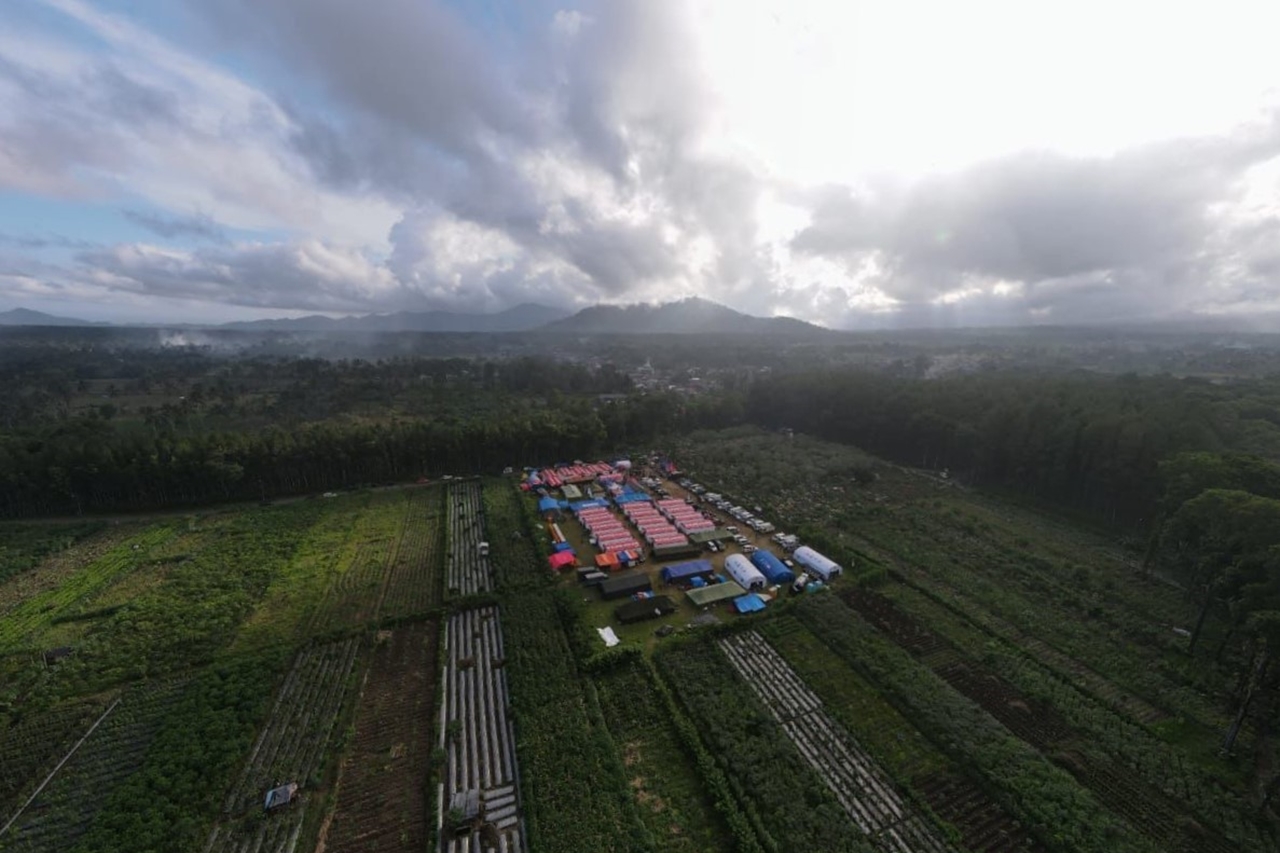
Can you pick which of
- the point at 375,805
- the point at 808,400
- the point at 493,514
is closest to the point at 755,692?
the point at 375,805

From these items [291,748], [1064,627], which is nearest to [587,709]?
[291,748]

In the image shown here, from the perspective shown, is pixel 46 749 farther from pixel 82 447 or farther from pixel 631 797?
pixel 82 447

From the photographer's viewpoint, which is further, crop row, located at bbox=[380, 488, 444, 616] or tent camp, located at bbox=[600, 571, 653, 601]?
tent camp, located at bbox=[600, 571, 653, 601]

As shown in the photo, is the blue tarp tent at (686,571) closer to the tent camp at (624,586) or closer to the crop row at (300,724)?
the tent camp at (624,586)

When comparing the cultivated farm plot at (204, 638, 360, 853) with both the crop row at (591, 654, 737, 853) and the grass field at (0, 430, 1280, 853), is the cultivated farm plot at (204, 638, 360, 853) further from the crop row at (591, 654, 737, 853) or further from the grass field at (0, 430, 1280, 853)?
the crop row at (591, 654, 737, 853)

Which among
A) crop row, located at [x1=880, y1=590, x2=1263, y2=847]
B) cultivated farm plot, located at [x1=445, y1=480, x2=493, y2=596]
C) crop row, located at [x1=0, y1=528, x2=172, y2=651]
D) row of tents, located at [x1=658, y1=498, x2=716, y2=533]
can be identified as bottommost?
crop row, located at [x1=880, y1=590, x2=1263, y2=847]

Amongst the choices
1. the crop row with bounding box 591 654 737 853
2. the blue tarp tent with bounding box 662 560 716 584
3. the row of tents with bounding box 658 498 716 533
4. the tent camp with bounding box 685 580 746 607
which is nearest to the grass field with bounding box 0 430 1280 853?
the crop row with bounding box 591 654 737 853
